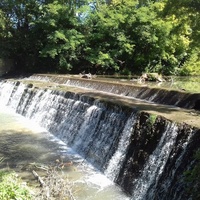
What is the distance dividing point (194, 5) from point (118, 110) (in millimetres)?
3169

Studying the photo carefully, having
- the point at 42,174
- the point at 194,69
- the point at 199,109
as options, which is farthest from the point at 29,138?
the point at 194,69

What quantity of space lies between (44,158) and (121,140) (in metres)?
2.13

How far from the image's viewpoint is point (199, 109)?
8.59 meters

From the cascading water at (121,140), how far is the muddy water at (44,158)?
0.87 feet

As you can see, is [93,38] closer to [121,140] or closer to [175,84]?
[175,84]

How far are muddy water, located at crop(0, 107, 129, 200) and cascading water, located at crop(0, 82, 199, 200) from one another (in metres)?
0.27

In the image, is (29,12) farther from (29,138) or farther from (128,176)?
(128,176)

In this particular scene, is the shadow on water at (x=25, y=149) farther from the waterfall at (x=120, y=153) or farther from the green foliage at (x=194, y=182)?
the green foliage at (x=194, y=182)

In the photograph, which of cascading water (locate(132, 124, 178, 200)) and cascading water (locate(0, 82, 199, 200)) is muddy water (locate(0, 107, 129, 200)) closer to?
cascading water (locate(0, 82, 199, 200))

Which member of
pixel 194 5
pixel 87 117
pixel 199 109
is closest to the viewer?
pixel 194 5

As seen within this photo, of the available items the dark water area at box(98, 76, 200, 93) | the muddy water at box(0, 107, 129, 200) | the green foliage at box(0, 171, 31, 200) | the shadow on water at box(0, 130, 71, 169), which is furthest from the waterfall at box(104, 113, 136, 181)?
the dark water area at box(98, 76, 200, 93)

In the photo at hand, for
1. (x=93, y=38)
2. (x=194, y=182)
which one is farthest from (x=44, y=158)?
(x=93, y=38)

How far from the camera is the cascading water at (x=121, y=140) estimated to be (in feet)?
19.2

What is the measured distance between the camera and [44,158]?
837cm
